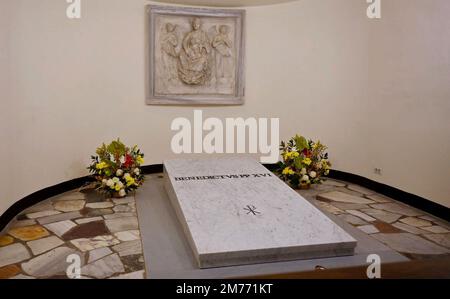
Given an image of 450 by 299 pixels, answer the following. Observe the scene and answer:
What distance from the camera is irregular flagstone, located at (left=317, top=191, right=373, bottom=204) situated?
5.24 meters

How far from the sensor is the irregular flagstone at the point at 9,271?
3008 millimetres

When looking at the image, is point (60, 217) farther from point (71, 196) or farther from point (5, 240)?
point (71, 196)

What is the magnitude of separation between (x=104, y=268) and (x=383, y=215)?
10.6 ft

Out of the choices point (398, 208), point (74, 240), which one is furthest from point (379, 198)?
point (74, 240)

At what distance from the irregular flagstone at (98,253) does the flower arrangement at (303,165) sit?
2.94m

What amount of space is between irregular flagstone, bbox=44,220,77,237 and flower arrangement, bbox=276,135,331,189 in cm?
296

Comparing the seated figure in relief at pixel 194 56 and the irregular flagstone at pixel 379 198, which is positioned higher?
the seated figure in relief at pixel 194 56

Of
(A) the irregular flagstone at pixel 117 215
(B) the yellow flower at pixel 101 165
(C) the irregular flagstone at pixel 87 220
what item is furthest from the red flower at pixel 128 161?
(C) the irregular flagstone at pixel 87 220

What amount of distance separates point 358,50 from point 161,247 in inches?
179

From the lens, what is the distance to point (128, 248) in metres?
3.54

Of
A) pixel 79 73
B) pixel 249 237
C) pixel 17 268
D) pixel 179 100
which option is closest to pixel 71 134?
pixel 79 73

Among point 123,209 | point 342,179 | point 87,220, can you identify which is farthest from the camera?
point 342,179

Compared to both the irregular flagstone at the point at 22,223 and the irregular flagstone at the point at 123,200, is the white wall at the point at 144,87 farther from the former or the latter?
the irregular flagstone at the point at 123,200

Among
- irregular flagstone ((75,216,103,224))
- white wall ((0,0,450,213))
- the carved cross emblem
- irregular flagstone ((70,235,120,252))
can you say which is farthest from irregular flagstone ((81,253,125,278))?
white wall ((0,0,450,213))
